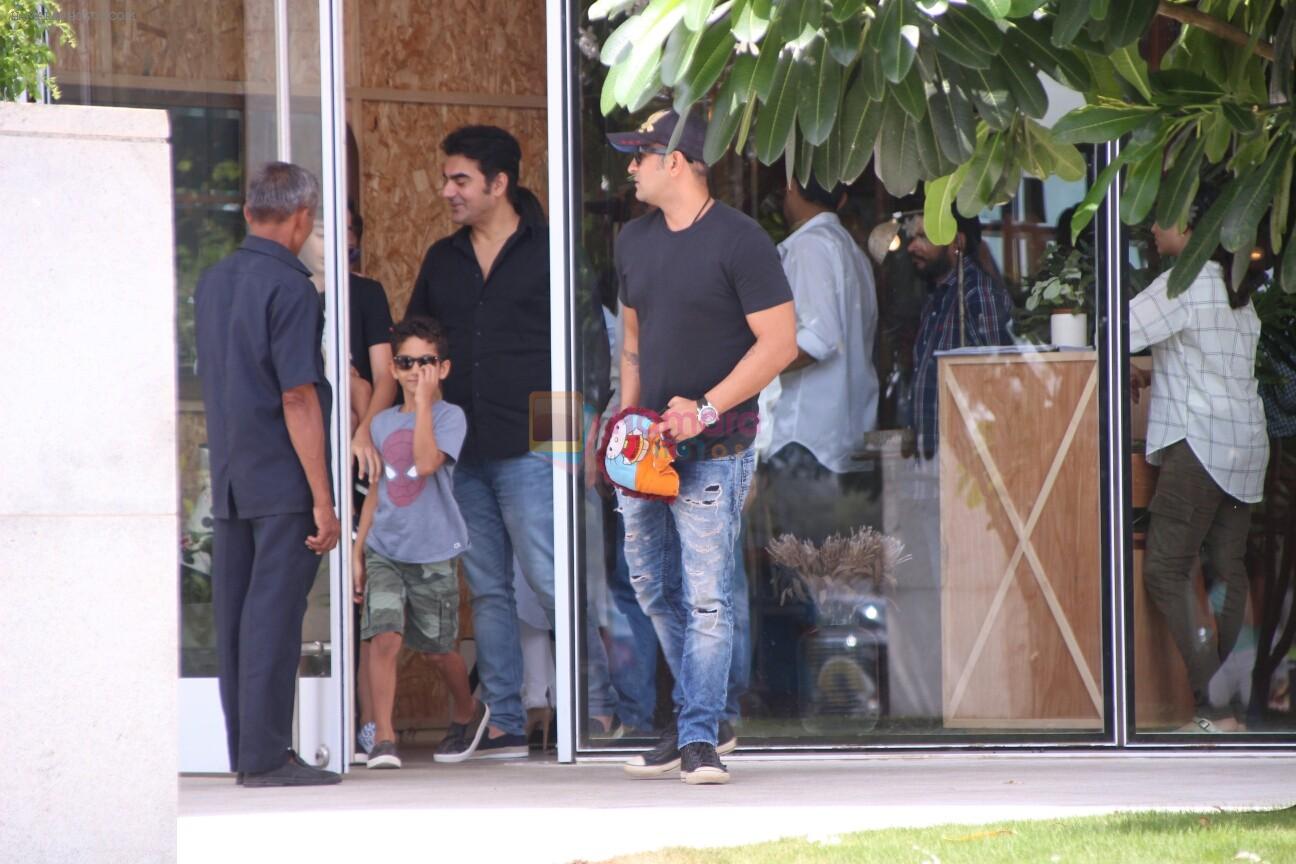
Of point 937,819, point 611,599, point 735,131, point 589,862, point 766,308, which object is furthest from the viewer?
point 611,599

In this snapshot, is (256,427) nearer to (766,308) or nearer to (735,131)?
(766,308)

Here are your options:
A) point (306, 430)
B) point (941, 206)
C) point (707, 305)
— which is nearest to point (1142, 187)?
point (941, 206)

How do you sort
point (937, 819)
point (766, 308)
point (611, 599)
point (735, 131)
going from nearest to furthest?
1. point (735, 131)
2. point (937, 819)
3. point (766, 308)
4. point (611, 599)

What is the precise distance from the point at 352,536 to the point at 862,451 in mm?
1826

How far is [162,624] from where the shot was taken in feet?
12.3

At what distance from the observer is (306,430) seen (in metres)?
5.74

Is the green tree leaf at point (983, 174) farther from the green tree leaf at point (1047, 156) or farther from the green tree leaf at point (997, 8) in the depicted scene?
the green tree leaf at point (997, 8)

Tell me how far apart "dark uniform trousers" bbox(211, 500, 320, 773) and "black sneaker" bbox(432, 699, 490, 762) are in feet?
2.79

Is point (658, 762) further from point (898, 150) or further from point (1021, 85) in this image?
point (1021, 85)

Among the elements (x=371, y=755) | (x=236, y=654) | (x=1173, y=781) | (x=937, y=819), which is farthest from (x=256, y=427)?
(x=1173, y=781)

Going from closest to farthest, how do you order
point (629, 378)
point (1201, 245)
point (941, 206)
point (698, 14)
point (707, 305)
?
point (698, 14) → point (1201, 245) → point (941, 206) → point (707, 305) → point (629, 378)

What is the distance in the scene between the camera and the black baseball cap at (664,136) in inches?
226

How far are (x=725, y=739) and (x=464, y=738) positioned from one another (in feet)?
3.64

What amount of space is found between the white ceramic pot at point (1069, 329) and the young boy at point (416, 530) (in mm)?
2125
